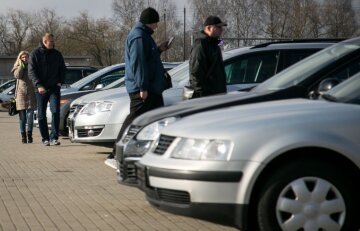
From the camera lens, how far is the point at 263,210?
17.6 ft

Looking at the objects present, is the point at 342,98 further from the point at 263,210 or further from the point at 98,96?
the point at 98,96

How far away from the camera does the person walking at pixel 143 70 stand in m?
8.68

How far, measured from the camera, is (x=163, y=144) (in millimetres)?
5648

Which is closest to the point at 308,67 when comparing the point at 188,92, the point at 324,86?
the point at 324,86

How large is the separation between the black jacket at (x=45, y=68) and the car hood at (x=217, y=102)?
22.3ft

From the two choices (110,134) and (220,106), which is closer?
(220,106)

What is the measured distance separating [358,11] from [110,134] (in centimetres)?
4181

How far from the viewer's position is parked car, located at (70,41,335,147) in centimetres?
1039

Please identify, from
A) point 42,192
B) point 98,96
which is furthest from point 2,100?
point 42,192

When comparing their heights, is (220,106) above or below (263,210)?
above

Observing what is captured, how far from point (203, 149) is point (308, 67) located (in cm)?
220

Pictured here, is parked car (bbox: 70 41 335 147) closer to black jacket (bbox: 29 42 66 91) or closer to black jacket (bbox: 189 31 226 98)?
black jacket (bbox: 189 31 226 98)

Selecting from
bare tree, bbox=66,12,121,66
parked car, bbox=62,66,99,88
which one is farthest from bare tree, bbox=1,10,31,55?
parked car, bbox=62,66,99,88

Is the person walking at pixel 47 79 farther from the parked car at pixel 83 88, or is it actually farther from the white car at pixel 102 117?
the white car at pixel 102 117
